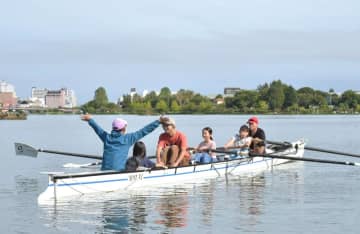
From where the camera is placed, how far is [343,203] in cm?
1786

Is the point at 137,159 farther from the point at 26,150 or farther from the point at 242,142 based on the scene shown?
the point at 242,142

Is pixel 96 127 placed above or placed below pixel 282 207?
above

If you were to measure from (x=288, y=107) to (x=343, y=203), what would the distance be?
584 ft

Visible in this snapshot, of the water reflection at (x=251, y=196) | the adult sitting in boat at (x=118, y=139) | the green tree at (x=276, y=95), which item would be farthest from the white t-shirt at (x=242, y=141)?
the green tree at (x=276, y=95)

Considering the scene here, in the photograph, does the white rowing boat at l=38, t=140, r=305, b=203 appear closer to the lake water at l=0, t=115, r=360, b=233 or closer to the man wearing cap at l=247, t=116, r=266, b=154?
the lake water at l=0, t=115, r=360, b=233

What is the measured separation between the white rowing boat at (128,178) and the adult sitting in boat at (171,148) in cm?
29

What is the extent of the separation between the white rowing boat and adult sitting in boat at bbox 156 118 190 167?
294 millimetres

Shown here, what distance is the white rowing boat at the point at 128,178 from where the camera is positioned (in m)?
17.3

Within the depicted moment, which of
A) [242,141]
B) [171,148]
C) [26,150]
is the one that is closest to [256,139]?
[242,141]

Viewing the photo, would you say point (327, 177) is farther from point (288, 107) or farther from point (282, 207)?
point (288, 107)

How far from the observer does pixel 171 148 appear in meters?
20.1

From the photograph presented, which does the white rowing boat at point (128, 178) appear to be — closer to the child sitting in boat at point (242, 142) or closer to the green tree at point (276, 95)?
the child sitting in boat at point (242, 142)

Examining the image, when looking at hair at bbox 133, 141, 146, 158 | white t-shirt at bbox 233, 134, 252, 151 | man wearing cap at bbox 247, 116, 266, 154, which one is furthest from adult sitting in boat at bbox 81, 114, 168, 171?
man wearing cap at bbox 247, 116, 266, 154

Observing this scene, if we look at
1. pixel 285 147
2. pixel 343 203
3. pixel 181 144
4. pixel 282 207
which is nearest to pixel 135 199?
pixel 181 144
